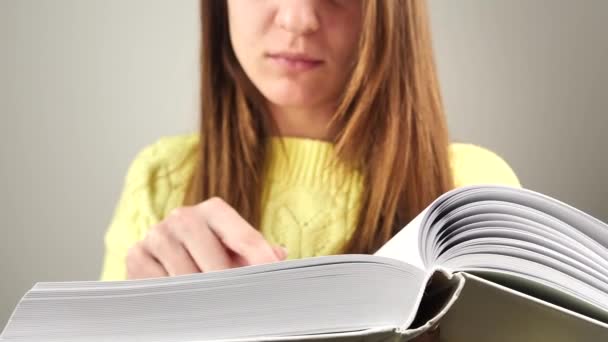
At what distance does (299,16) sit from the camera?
71 centimetres

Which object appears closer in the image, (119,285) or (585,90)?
(119,285)

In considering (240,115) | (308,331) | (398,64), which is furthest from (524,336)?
(240,115)

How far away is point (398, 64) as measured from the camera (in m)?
0.74

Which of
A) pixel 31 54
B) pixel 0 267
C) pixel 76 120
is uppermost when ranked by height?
pixel 31 54

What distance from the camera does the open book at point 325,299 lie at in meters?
0.27

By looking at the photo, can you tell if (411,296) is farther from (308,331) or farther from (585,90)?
(585,90)

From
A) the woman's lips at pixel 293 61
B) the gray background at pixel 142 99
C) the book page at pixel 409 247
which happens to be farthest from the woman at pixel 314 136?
the book page at pixel 409 247

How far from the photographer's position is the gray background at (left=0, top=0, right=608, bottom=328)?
3.18 ft

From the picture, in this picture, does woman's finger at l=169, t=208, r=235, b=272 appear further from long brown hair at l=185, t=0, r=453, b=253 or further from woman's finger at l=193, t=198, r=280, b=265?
long brown hair at l=185, t=0, r=453, b=253

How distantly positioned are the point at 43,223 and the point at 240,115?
56 cm

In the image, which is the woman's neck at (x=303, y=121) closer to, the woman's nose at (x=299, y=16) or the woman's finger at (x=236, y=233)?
the woman's nose at (x=299, y=16)

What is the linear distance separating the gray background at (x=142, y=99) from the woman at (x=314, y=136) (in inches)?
7.8

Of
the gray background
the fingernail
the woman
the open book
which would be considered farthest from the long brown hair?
the open book

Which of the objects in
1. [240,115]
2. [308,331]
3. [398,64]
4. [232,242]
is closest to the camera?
[308,331]
